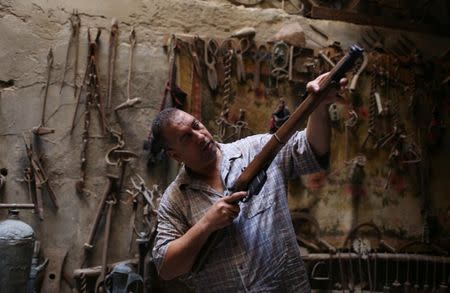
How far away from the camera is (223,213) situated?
4.85ft

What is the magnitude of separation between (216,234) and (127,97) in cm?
125

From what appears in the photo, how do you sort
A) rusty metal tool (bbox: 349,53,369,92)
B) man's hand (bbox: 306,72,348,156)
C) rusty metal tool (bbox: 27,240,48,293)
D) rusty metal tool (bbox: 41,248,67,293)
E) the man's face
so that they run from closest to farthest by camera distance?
man's hand (bbox: 306,72,348,156)
the man's face
rusty metal tool (bbox: 27,240,48,293)
rusty metal tool (bbox: 41,248,67,293)
rusty metal tool (bbox: 349,53,369,92)

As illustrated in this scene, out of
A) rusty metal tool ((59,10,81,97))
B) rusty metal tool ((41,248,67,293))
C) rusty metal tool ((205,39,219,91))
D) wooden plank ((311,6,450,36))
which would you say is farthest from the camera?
wooden plank ((311,6,450,36))

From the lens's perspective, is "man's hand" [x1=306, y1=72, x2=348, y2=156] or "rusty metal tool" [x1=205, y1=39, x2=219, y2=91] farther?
"rusty metal tool" [x1=205, y1=39, x2=219, y2=91]

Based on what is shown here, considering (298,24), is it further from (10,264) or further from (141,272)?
(10,264)

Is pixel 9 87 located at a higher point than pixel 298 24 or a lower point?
lower

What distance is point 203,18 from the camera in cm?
275

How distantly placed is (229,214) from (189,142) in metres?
0.30

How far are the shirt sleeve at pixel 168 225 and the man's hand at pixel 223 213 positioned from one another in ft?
0.51

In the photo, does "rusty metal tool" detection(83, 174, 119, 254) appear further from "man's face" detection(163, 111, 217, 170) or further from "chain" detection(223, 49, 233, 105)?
"man's face" detection(163, 111, 217, 170)

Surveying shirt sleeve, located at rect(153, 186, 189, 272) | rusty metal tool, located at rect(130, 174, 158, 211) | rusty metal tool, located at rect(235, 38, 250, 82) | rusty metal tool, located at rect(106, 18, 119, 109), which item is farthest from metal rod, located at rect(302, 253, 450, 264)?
rusty metal tool, located at rect(106, 18, 119, 109)

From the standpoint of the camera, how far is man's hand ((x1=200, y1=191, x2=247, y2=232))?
1.48 metres

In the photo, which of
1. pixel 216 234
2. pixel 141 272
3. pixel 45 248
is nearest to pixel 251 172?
pixel 216 234

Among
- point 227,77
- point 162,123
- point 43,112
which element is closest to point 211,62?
point 227,77
